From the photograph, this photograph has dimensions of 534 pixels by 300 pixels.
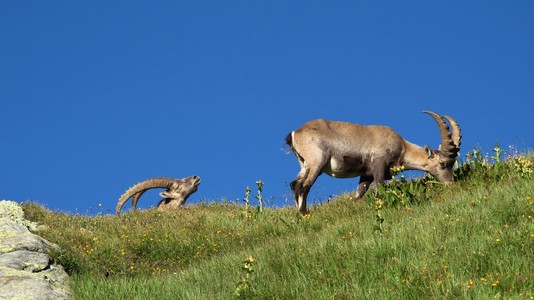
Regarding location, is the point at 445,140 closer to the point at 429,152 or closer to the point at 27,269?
the point at 429,152

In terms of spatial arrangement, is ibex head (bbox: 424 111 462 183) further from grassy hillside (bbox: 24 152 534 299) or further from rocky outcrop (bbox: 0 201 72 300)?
rocky outcrop (bbox: 0 201 72 300)

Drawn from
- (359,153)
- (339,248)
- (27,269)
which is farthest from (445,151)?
(27,269)

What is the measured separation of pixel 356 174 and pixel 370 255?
312 inches

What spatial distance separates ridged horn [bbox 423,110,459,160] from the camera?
56.5ft

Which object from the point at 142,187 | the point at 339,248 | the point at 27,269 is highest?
the point at 142,187

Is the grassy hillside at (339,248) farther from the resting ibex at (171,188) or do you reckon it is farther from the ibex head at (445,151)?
the resting ibex at (171,188)

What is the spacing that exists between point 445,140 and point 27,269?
1035cm

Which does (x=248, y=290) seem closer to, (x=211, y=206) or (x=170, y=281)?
(x=170, y=281)

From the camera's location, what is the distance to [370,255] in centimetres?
988

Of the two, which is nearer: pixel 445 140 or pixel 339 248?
pixel 339 248

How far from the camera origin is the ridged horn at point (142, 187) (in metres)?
22.4

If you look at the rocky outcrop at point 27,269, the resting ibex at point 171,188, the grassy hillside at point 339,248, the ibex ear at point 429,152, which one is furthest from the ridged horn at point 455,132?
the rocky outcrop at point 27,269

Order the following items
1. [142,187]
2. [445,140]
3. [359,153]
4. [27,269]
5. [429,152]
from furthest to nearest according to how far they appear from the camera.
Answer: [142,187] < [429,152] < [445,140] < [359,153] < [27,269]

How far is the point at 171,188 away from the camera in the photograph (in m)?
23.8
